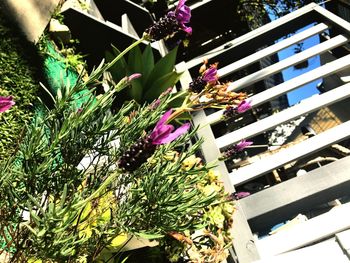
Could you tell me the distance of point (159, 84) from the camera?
266 cm

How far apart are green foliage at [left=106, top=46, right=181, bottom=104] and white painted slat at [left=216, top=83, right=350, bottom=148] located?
0.52 metres

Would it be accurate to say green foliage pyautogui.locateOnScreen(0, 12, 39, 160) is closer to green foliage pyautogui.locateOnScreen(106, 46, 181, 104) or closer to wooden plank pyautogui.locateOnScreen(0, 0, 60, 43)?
wooden plank pyautogui.locateOnScreen(0, 0, 60, 43)

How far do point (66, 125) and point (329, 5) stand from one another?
400 centimetres

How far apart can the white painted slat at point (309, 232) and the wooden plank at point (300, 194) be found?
0.18 m

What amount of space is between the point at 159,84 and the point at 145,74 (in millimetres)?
137

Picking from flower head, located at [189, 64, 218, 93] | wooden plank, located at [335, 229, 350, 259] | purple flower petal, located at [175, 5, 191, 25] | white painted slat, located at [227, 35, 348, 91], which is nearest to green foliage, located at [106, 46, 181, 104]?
white painted slat, located at [227, 35, 348, 91]

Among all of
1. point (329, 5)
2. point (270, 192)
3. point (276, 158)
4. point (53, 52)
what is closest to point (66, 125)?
point (270, 192)

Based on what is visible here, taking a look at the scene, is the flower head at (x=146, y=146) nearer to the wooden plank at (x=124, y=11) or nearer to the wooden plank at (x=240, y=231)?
the wooden plank at (x=240, y=231)

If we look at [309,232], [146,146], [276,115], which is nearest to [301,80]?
[276,115]

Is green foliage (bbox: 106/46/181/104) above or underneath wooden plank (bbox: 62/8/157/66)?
underneath

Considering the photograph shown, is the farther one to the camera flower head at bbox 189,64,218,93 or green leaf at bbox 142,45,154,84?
green leaf at bbox 142,45,154,84

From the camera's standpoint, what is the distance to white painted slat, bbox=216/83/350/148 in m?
2.55

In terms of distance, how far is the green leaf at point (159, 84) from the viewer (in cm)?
263

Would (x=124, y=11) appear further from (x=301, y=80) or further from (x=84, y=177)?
(x=84, y=177)
